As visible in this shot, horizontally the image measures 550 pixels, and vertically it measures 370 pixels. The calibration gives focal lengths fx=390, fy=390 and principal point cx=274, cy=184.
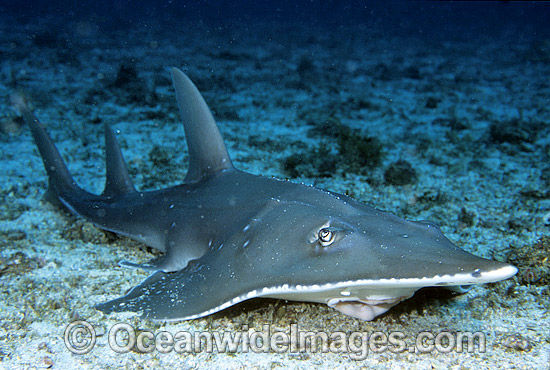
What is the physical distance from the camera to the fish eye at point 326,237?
2.20 metres

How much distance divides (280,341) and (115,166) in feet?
9.09

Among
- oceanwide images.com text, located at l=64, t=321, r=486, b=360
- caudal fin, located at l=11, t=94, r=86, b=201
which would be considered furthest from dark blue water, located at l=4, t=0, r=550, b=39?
oceanwide images.com text, located at l=64, t=321, r=486, b=360

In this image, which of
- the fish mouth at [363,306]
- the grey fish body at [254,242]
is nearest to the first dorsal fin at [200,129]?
the grey fish body at [254,242]

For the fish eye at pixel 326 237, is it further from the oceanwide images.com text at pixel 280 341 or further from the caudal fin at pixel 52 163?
the caudal fin at pixel 52 163

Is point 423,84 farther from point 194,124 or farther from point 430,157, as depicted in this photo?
point 194,124

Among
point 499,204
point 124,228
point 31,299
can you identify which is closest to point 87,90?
point 124,228

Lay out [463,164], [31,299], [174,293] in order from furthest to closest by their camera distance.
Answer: [463,164], [31,299], [174,293]

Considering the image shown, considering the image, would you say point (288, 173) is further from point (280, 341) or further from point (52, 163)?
point (280, 341)

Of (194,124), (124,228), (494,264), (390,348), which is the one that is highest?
(494,264)

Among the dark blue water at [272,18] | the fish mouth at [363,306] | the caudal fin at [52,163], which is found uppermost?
the fish mouth at [363,306]

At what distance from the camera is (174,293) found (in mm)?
2760

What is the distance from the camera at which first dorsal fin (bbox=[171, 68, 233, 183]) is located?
370 centimetres

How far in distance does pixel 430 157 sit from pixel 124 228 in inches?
205

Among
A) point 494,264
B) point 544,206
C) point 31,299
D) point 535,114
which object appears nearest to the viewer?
point 494,264
